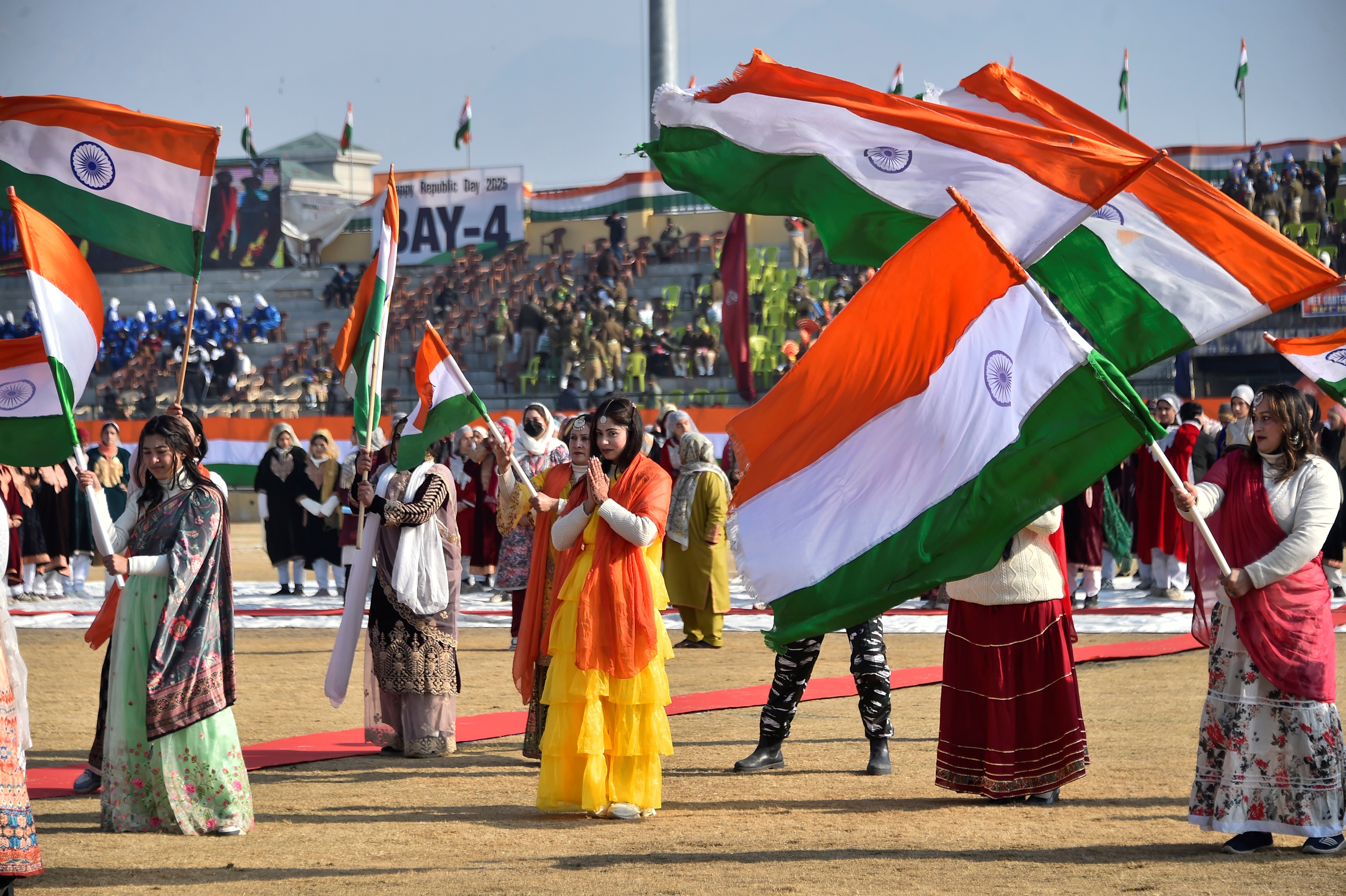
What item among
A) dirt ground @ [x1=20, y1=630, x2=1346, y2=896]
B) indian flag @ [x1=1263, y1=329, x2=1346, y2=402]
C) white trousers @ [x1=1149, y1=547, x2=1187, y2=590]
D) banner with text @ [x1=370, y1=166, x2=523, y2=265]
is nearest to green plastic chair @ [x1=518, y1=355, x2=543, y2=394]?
banner with text @ [x1=370, y1=166, x2=523, y2=265]

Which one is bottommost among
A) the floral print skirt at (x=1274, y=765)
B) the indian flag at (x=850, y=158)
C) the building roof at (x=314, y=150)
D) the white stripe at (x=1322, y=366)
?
the floral print skirt at (x=1274, y=765)

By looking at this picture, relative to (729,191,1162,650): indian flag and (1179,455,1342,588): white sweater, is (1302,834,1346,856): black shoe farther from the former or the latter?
(729,191,1162,650): indian flag

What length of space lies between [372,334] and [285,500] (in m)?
9.54

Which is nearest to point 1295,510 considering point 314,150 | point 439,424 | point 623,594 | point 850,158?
point 850,158

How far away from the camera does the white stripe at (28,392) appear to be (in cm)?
598

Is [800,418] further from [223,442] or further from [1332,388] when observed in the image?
[223,442]

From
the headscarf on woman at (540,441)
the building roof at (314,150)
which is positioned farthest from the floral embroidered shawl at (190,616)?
the building roof at (314,150)

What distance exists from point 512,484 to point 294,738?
6.32ft

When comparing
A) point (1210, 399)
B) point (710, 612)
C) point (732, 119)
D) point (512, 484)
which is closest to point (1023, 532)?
point (732, 119)

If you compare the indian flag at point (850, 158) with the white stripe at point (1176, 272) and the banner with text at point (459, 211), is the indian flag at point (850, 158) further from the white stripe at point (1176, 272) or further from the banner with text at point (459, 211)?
the banner with text at point (459, 211)

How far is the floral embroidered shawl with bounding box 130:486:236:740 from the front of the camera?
5836 millimetres

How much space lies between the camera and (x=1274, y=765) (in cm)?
536

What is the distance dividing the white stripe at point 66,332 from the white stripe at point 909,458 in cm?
271

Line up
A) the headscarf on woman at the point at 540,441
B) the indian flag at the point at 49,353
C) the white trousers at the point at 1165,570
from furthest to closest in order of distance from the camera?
1. the white trousers at the point at 1165,570
2. the headscarf on woman at the point at 540,441
3. the indian flag at the point at 49,353
